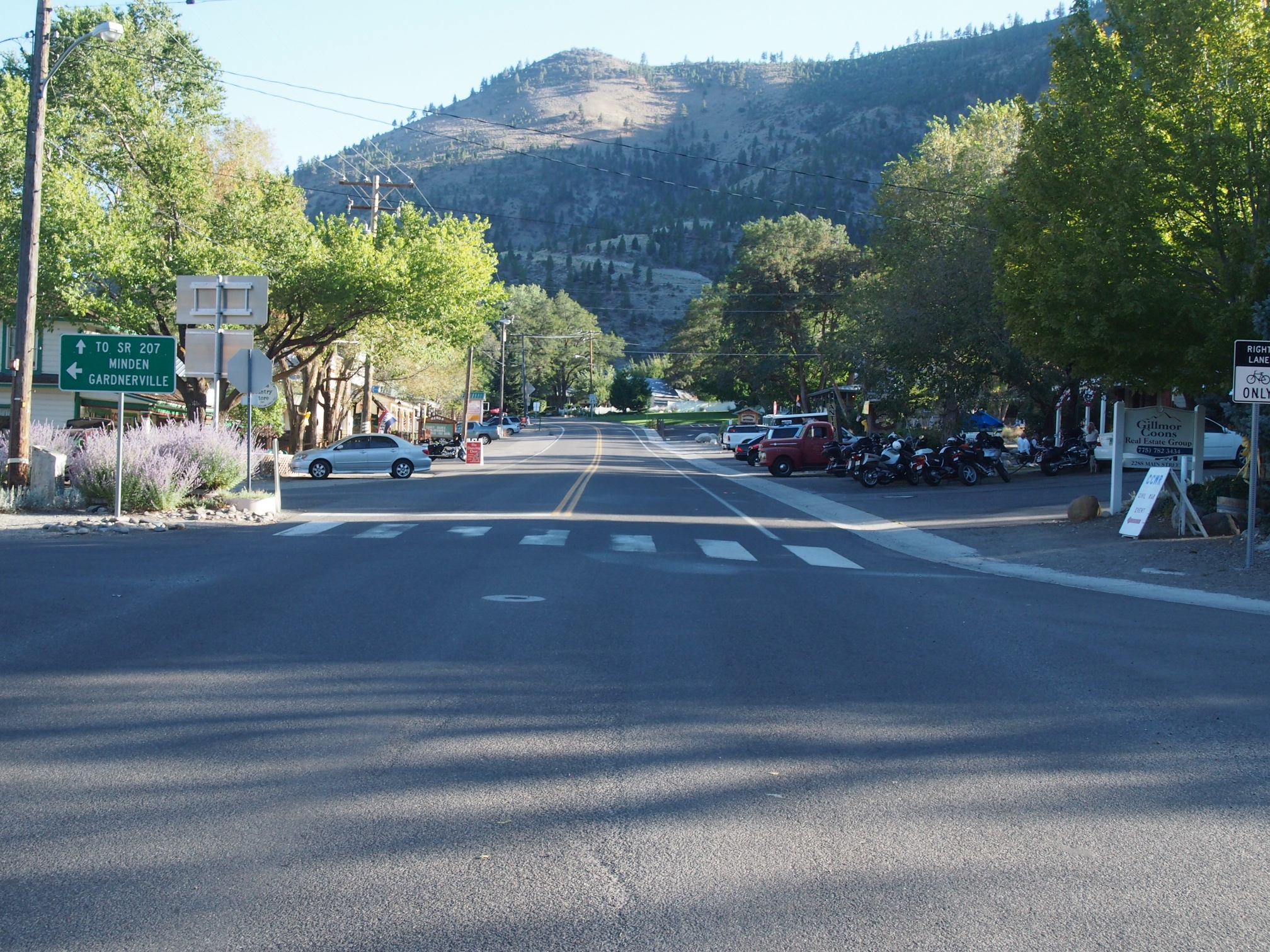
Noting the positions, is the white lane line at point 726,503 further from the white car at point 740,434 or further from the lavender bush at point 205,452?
the lavender bush at point 205,452

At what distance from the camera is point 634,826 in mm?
4785

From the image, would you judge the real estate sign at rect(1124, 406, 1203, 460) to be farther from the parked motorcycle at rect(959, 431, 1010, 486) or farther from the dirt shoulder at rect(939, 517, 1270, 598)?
the parked motorcycle at rect(959, 431, 1010, 486)

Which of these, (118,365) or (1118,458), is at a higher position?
(118,365)

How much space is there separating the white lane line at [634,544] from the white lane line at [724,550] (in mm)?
757

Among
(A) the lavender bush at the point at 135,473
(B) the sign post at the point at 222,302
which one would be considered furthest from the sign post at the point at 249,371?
(B) the sign post at the point at 222,302

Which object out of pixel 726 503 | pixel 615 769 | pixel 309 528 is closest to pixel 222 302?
pixel 309 528

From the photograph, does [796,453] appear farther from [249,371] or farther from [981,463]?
[249,371]

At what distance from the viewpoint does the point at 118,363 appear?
58.5ft

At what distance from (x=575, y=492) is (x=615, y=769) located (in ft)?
74.1

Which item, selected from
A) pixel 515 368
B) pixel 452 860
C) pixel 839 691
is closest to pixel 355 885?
pixel 452 860

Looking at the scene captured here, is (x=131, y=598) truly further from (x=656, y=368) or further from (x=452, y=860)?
(x=656, y=368)

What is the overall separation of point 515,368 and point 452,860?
142m

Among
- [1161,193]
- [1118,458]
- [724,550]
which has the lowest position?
[724,550]

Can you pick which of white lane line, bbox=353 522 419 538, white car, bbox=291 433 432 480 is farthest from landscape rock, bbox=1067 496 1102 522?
white car, bbox=291 433 432 480
